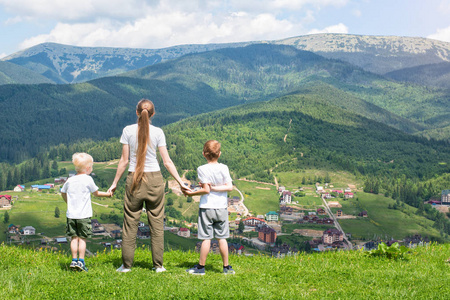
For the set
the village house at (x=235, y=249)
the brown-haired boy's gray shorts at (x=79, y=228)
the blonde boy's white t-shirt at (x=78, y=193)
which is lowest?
the village house at (x=235, y=249)

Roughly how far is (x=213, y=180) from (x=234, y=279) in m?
2.32

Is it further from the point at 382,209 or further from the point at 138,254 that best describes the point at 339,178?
the point at 138,254

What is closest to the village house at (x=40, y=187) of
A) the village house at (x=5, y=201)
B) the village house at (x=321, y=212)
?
the village house at (x=5, y=201)

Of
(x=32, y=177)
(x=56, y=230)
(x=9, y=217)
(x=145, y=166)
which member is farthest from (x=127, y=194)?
(x=32, y=177)

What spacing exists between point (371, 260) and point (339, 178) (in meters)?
171

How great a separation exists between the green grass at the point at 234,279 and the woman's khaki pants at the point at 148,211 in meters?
0.48

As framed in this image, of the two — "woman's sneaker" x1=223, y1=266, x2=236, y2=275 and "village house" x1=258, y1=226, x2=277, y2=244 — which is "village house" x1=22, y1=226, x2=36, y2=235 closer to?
"village house" x1=258, y1=226, x2=277, y2=244

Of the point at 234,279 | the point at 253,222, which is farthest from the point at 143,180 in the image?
the point at 253,222

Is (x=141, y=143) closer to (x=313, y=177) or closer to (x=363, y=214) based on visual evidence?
(x=363, y=214)

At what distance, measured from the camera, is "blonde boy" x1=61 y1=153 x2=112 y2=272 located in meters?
9.87

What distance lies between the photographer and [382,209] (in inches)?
5709

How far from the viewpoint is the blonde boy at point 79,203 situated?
987 centimetres

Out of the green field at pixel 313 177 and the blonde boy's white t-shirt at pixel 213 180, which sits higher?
the blonde boy's white t-shirt at pixel 213 180

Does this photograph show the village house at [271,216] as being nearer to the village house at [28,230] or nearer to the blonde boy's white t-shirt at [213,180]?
the village house at [28,230]
